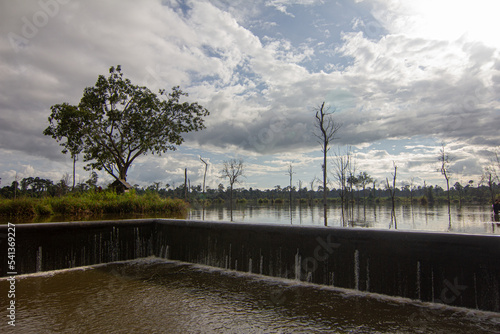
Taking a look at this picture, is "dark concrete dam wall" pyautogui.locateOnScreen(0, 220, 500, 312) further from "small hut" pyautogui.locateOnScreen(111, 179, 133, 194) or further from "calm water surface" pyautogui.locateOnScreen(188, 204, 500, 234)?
"small hut" pyautogui.locateOnScreen(111, 179, 133, 194)

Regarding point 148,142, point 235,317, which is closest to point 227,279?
point 235,317

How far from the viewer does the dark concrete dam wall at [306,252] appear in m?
4.66

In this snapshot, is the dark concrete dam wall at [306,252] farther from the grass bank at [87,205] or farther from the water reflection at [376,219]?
the grass bank at [87,205]

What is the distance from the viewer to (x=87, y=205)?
62.2 feet

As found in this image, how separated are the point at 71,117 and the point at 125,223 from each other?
889 inches

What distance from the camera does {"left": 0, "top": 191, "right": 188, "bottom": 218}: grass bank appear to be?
16469 millimetres

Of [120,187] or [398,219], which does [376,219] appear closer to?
[398,219]

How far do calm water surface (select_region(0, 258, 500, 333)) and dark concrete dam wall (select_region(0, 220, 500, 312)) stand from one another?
0.28 metres

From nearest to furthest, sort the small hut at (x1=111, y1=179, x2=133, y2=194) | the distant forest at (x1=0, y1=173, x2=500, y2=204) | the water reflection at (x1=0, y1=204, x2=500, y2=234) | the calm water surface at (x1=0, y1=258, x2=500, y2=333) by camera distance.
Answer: the calm water surface at (x1=0, y1=258, x2=500, y2=333), the water reflection at (x1=0, y1=204, x2=500, y2=234), the small hut at (x1=111, y1=179, x2=133, y2=194), the distant forest at (x1=0, y1=173, x2=500, y2=204)

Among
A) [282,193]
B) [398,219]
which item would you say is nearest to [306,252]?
[398,219]

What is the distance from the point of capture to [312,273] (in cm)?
598

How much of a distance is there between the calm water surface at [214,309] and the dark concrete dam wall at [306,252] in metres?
0.28

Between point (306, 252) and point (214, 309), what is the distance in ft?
7.69

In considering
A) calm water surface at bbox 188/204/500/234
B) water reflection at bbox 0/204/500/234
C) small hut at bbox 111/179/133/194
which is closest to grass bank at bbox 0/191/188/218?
water reflection at bbox 0/204/500/234
